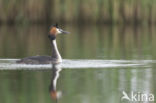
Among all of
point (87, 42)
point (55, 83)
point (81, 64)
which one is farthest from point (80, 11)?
point (55, 83)

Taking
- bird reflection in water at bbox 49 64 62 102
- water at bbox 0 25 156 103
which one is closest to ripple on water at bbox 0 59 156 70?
water at bbox 0 25 156 103

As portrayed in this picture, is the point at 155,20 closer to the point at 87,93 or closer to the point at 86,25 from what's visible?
the point at 86,25

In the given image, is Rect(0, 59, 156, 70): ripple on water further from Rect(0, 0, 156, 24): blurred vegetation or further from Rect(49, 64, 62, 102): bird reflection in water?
Rect(0, 0, 156, 24): blurred vegetation

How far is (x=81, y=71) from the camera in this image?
10.4 m

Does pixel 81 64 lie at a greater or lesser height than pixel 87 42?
greater

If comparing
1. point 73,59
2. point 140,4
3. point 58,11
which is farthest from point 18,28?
point 73,59

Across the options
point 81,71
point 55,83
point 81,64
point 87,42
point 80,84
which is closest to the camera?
point 80,84

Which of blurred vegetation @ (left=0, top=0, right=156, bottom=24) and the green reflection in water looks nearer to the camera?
the green reflection in water

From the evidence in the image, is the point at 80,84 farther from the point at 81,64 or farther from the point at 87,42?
the point at 87,42

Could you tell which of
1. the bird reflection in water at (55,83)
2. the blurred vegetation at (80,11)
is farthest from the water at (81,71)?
the blurred vegetation at (80,11)

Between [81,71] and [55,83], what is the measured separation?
4.72ft

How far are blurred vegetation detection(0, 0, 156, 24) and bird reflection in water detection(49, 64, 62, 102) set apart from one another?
11140mm

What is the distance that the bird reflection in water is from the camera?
783cm

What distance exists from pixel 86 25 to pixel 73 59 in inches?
467
